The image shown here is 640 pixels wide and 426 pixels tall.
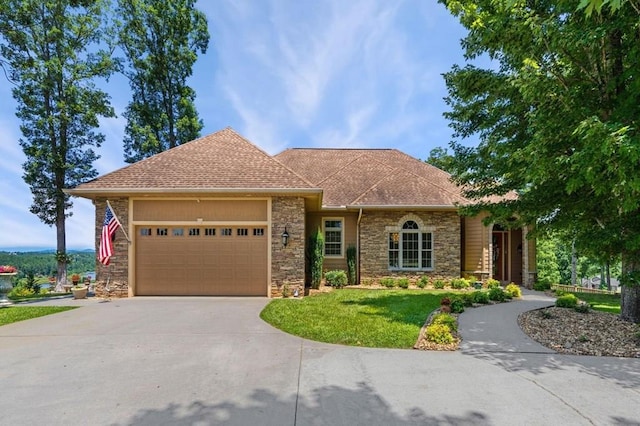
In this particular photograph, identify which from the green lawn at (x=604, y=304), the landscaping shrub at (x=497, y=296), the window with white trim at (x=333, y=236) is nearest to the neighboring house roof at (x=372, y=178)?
the window with white trim at (x=333, y=236)

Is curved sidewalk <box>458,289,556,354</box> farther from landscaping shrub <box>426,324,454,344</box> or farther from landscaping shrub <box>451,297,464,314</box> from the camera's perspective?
landscaping shrub <box>426,324,454,344</box>

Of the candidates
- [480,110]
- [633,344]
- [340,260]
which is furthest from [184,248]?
[633,344]

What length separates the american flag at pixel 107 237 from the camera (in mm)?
10258

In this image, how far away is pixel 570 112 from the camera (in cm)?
597

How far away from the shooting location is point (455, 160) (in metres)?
10.3

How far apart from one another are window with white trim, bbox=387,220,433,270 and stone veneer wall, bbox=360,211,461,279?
213 millimetres

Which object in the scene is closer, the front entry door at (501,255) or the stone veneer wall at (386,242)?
the stone veneer wall at (386,242)

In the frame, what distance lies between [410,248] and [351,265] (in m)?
2.63

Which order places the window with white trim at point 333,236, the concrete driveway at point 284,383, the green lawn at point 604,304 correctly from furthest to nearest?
the window with white trim at point 333,236
the green lawn at point 604,304
the concrete driveway at point 284,383

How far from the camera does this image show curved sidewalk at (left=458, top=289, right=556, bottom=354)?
5695mm

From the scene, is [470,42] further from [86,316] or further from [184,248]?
[86,316]

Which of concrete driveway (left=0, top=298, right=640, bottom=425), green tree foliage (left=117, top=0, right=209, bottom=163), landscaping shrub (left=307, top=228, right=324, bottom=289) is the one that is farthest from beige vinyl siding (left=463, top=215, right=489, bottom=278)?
green tree foliage (left=117, top=0, right=209, bottom=163)

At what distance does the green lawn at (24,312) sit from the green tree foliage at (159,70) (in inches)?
506

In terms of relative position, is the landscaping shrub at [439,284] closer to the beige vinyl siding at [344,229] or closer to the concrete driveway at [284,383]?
the beige vinyl siding at [344,229]
